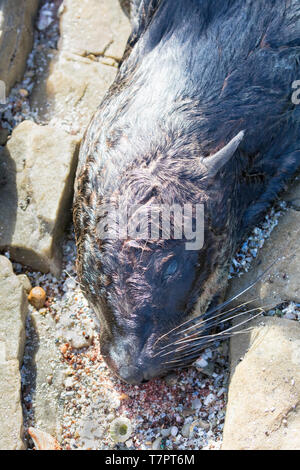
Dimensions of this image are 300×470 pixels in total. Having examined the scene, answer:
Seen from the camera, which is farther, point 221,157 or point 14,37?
point 14,37

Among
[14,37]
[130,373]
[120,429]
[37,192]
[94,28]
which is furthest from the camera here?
[94,28]

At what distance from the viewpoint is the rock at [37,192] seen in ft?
14.8

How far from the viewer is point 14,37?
17.3ft

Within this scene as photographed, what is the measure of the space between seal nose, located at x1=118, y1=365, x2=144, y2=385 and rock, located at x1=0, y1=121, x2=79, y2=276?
1217 mm

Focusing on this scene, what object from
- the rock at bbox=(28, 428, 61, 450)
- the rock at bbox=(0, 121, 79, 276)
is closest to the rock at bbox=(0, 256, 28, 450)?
the rock at bbox=(28, 428, 61, 450)

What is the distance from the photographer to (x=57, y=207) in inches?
179

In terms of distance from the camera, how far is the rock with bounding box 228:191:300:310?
4.12m

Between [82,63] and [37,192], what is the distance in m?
1.42

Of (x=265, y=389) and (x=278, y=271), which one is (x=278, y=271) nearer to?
(x=278, y=271)

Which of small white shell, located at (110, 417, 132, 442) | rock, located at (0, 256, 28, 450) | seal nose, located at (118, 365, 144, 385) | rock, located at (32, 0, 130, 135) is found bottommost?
small white shell, located at (110, 417, 132, 442)

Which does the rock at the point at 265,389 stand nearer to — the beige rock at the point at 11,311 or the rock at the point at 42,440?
the rock at the point at 42,440

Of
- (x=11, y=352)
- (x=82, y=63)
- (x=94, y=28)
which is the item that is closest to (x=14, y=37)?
(x=82, y=63)

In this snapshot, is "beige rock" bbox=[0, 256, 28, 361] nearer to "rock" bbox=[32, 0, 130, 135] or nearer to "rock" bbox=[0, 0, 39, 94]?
"rock" bbox=[32, 0, 130, 135]
